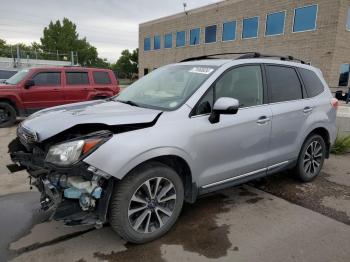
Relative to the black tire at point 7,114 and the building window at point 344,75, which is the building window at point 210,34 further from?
the black tire at point 7,114

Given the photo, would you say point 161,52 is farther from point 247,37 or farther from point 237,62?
point 237,62

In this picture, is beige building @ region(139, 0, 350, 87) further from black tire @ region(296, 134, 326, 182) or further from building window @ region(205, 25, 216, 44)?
black tire @ region(296, 134, 326, 182)

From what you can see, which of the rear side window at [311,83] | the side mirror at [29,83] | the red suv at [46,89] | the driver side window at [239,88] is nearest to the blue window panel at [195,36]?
the red suv at [46,89]

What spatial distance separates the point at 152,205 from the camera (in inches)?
114

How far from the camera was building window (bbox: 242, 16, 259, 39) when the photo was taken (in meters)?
23.1

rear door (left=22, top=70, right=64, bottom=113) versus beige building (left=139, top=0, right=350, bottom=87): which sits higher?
beige building (left=139, top=0, right=350, bottom=87)

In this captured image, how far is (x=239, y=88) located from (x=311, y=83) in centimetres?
155

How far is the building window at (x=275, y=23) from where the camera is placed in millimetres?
21203

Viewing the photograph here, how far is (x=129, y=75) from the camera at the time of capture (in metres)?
64.0

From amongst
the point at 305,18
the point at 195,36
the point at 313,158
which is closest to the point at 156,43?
the point at 195,36

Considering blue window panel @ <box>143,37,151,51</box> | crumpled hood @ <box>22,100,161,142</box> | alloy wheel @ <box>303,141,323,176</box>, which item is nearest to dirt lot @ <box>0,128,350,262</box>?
alloy wheel @ <box>303,141,323,176</box>

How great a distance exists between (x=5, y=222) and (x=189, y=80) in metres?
2.58

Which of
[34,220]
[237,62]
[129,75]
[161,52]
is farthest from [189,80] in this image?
[129,75]

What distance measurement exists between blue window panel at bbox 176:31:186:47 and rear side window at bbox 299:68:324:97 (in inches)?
1060
